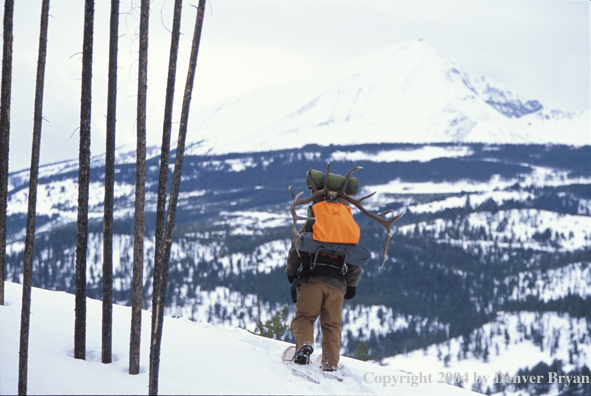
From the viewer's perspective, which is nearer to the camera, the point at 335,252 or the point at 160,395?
the point at 160,395

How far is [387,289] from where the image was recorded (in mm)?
195375

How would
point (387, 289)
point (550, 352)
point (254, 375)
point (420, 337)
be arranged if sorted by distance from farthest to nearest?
1. point (387, 289)
2. point (420, 337)
3. point (550, 352)
4. point (254, 375)

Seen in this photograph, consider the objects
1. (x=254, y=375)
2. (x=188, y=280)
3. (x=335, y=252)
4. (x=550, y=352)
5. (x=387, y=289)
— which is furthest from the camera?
(x=387, y=289)

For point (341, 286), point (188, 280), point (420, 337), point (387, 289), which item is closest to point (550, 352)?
point (420, 337)

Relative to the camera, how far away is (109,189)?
7.52 metres

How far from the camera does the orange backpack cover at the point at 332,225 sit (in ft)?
26.8

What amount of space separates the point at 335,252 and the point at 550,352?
145 meters

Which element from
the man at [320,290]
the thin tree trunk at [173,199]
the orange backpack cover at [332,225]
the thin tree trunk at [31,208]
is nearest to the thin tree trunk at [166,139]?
the thin tree trunk at [173,199]

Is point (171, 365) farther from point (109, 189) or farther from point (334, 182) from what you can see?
point (334, 182)

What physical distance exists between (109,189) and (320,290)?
10.5 feet

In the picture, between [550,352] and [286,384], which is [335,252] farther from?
[550,352]

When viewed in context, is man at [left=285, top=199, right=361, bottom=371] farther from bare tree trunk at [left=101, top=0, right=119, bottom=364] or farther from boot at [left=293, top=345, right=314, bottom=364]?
bare tree trunk at [left=101, top=0, right=119, bottom=364]

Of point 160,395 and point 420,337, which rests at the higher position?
point 160,395

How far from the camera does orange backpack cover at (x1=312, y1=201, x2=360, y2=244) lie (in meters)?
8.18
